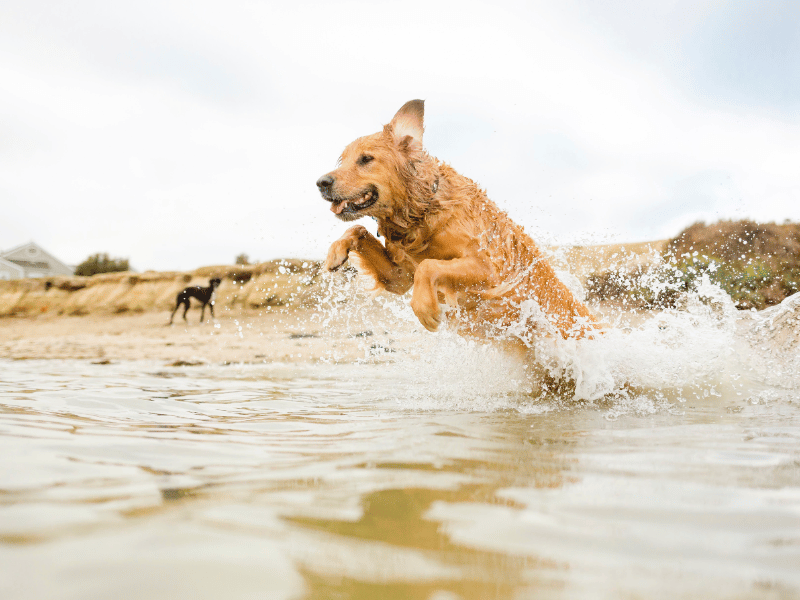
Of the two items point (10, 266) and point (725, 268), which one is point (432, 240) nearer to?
point (725, 268)

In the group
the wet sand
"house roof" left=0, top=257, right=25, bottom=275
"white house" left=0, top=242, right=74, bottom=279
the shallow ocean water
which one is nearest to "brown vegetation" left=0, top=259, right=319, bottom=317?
the wet sand

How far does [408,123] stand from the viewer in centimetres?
368

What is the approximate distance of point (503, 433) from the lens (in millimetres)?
2449

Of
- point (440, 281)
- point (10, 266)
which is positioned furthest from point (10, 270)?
point (440, 281)

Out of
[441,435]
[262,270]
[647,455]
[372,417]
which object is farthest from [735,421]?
[262,270]

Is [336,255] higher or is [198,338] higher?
[336,255]

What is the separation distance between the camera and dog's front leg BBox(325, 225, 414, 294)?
3.93 m

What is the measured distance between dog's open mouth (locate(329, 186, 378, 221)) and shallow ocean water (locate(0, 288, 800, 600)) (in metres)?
1.24

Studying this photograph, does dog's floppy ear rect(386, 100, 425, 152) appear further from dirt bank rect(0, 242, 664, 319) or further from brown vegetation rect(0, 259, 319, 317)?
brown vegetation rect(0, 259, 319, 317)

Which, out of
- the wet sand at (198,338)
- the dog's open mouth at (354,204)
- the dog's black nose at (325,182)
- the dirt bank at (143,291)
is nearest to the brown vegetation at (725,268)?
the dirt bank at (143,291)

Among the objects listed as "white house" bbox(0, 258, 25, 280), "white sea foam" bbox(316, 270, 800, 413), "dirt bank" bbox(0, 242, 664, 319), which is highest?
"white house" bbox(0, 258, 25, 280)

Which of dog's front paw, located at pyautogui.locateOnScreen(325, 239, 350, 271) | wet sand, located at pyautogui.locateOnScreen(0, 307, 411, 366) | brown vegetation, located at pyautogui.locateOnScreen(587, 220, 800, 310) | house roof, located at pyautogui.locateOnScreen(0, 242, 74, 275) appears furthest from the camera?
house roof, located at pyautogui.locateOnScreen(0, 242, 74, 275)

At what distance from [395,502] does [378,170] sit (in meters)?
2.56

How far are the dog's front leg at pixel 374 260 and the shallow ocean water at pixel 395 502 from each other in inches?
41.4
